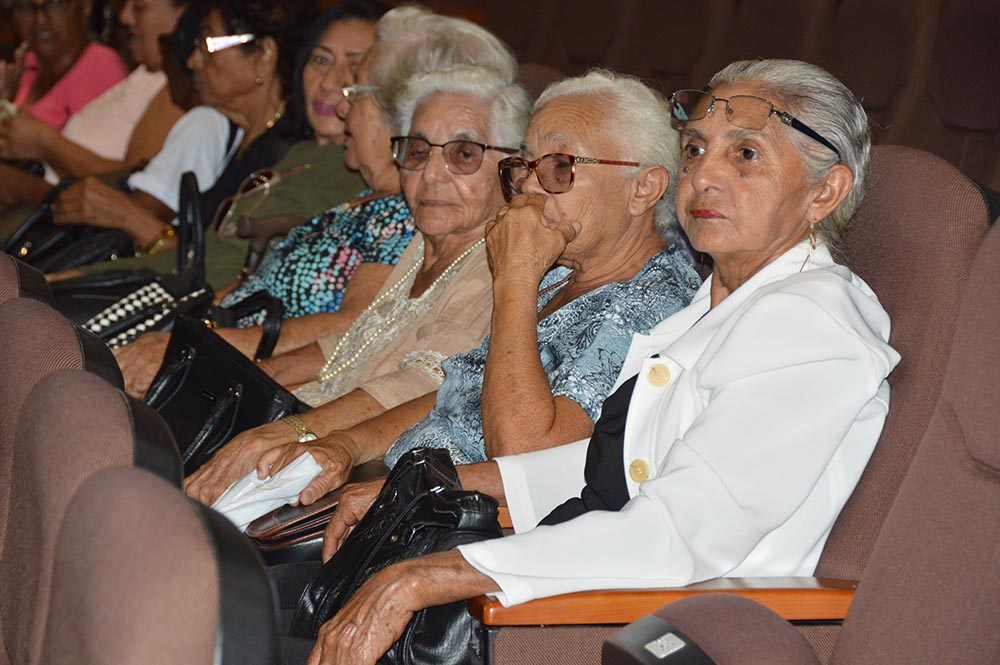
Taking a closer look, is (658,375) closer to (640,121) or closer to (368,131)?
(640,121)

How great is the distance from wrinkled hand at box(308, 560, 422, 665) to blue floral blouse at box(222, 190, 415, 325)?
1479mm

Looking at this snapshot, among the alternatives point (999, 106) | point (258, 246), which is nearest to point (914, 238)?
point (999, 106)

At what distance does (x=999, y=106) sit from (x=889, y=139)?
27cm

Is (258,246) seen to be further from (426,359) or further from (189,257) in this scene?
(426,359)

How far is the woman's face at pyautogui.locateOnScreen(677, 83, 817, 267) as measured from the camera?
1.78 metres

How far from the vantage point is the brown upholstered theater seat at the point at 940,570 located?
1.25 metres

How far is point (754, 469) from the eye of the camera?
59.4 inches

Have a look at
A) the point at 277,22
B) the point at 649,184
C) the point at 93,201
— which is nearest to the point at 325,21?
the point at 277,22

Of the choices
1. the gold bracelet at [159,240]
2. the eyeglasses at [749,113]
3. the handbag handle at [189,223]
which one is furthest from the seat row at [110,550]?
the gold bracelet at [159,240]

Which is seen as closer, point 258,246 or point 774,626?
point 774,626

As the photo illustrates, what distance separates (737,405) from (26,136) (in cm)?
414

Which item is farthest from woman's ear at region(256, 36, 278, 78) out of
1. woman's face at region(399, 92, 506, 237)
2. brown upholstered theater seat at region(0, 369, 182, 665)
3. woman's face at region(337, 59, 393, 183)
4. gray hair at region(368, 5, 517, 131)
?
brown upholstered theater seat at region(0, 369, 182, 665)

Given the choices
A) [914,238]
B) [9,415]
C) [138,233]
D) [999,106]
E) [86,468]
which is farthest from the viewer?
[138,233]

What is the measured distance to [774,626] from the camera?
1.27m
